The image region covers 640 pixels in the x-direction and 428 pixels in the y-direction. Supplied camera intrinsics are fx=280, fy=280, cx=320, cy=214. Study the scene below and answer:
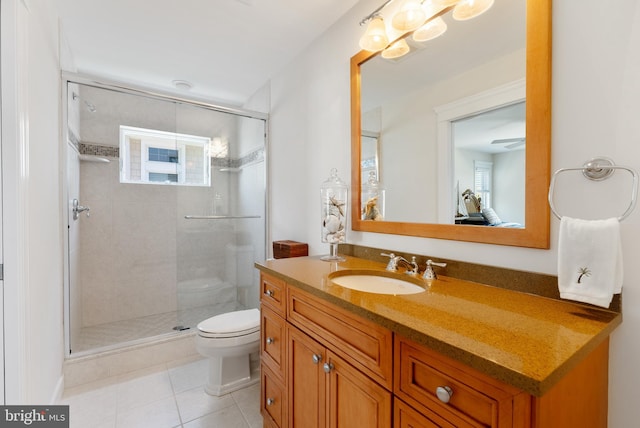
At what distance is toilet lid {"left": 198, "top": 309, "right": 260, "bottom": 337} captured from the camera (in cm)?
182

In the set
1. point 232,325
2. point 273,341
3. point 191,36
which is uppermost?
point 191,36

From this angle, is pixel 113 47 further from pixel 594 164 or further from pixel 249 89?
pixel 594 164

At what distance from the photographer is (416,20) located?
1292 mm

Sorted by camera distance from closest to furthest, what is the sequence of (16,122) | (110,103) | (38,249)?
(16,122)
(38,249)
(110,103)

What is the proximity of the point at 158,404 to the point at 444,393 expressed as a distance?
1.87 m

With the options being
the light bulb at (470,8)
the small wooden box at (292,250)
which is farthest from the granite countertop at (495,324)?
the light bulb at (470,8)

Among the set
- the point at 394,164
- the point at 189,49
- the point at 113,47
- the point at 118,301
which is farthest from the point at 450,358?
the point at 118,301

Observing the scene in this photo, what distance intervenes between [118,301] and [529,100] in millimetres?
3509

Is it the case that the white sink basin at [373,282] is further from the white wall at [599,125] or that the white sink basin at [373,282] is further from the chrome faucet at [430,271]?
the white wall at [599,125]

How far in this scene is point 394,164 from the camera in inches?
Answer: 58.8

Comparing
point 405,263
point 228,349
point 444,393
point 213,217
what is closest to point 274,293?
point 405,263

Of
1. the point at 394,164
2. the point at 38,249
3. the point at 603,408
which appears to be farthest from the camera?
the point at 394,164

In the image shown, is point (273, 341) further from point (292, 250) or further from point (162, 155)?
point (162, 155)

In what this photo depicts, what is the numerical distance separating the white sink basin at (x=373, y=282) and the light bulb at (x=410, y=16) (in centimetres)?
117
